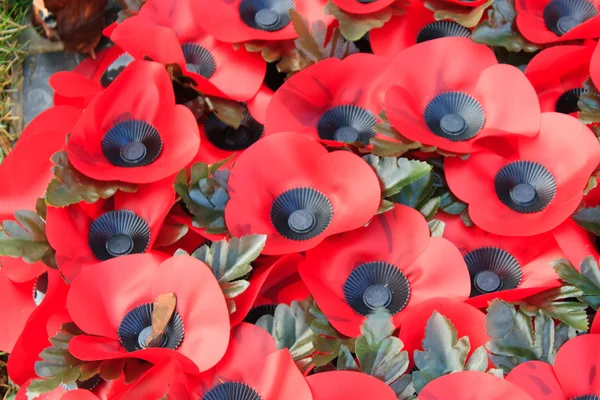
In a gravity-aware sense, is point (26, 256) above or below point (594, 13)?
below

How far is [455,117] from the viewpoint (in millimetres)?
1068

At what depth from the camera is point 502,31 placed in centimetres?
A: 113

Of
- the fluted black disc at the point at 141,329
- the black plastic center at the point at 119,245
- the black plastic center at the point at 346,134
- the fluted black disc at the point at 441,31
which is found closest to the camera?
the fluted black disc at the point at 141,329

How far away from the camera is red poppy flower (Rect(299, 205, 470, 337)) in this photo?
935 millimetres

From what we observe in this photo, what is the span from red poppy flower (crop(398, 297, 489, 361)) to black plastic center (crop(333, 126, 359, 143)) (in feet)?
1.06

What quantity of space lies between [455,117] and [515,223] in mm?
204

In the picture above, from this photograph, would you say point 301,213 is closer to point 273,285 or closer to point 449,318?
point 273,285

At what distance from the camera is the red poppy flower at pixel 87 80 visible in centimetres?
120

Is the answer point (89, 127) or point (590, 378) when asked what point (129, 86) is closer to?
point (89, 127)

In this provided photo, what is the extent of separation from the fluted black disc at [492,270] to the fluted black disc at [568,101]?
30cm

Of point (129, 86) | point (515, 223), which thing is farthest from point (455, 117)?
point (129, 86)

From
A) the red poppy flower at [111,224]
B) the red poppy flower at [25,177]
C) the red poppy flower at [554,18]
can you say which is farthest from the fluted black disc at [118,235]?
the red poppy flower at [554,18]

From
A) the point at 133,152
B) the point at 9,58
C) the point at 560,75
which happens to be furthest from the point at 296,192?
the point at 9,58

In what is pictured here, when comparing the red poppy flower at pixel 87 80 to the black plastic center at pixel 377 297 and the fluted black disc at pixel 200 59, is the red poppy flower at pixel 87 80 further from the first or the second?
the black plastic center at pixel 377 297
